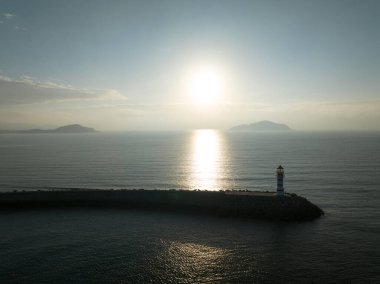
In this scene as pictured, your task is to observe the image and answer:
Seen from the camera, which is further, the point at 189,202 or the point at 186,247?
the point at 189,202

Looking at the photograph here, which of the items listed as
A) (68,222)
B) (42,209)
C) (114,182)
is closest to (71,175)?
(114,182)

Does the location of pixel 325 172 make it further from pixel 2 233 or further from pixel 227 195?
pixel 2 233

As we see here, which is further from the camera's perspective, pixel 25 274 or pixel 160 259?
pixel 160 259

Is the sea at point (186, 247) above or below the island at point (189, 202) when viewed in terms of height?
below

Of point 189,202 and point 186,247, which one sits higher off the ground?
point 189,202

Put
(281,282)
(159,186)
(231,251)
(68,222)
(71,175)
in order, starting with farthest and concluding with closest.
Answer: (71,175), (159,186), (68,222), (231,251), (281,282)

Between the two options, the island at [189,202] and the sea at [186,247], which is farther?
the island at [189,202]

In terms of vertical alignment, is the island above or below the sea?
above

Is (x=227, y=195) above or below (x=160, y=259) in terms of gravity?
above
